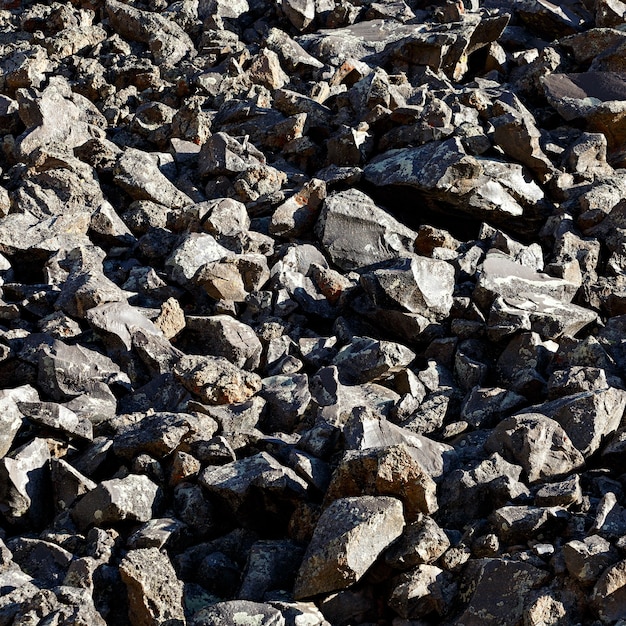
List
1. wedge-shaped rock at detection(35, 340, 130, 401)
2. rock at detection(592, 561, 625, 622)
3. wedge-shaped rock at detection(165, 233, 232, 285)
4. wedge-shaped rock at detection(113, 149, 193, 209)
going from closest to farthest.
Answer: rock at detection(592, 561, 625, 622), wedge-shaped rock at detection(35, 340, 130, 401), wedge-shaped rock at detection(165, 233, 232, 285), wedge-shaped rock at detection(113, 149, 193, 209)

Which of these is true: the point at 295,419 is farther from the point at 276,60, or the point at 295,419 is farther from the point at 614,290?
the point at 276,60

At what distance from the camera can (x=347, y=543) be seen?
4.30 m

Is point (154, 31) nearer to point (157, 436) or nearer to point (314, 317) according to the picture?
point (314, 317)

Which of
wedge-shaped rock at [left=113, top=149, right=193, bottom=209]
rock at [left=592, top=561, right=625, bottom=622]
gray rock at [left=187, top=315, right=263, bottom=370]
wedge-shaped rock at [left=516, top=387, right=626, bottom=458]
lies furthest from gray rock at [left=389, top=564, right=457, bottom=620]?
wedge-shaped rock at [left=113, top=149, right=193, bottom=209]

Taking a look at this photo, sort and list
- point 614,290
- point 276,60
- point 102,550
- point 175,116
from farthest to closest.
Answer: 1. point 276,60
2. point 175,116
3. point 614,290
4. point 102,550

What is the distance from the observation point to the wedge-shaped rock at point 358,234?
7586mm

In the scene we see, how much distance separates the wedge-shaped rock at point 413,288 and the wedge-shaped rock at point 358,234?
2.75 ft

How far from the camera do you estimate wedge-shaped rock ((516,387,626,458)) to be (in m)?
5.12

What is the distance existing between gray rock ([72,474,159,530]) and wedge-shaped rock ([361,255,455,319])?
2403mm

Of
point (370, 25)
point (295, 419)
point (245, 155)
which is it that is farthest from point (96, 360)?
point (370, 25)

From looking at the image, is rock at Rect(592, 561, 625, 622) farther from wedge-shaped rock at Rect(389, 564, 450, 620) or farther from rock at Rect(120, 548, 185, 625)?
rock at Rect(120, 548, 185, 625)

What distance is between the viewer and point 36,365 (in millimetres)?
6125

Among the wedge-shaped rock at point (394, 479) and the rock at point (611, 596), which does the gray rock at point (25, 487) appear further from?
the rock at point (611, 596)

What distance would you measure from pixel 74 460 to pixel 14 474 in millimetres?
410
